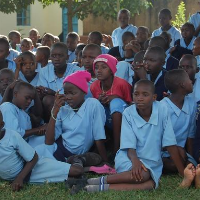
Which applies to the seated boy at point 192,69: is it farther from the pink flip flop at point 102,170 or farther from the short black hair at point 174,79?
the pink flip flop at point 102,170

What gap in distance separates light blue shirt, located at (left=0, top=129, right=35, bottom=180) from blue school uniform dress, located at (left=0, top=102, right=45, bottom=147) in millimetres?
505

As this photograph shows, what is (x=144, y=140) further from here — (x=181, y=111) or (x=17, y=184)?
(x=17, y=184)

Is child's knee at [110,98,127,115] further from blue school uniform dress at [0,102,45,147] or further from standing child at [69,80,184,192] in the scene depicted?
blue school uniform dress at [0,102,45,147]

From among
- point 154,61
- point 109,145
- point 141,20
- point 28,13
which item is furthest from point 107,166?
point 28,13

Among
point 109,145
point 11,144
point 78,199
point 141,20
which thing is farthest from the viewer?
point 141,20

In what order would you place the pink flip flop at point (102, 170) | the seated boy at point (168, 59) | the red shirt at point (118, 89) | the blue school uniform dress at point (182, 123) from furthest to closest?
the seated boy at point (168, 59)
the red shirt at point (118, 89)
the blue school uniform dress at point (182, 123)
the pink flip flop at point (102, 170)

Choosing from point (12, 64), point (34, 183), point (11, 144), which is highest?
point (12, 64)

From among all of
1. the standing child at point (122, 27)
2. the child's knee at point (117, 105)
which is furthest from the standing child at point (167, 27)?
the child's knee at point (117, 105)

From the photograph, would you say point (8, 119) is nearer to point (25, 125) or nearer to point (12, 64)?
point (25, 125)

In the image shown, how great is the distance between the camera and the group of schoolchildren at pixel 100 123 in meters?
4.29

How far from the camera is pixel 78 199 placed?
3965mm

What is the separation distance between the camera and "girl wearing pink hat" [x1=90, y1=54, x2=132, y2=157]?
5062mm

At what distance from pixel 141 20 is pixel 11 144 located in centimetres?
1380

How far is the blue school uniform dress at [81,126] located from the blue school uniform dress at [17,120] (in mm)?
273
